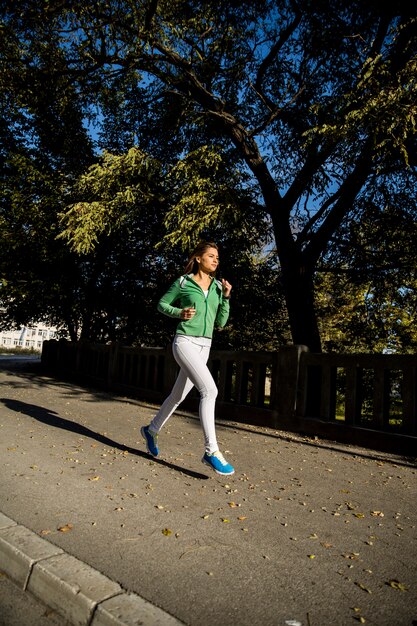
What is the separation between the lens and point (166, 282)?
1600 cm

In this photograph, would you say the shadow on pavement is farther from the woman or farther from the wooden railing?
the wooden railing

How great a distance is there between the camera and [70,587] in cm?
226

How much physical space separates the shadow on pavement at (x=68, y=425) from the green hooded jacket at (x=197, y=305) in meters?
1.39

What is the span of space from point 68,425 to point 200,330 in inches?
130

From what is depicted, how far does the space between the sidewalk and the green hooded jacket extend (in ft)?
4.53

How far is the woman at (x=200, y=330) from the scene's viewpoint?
13.8 feet

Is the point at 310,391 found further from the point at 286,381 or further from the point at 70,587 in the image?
the point at 70,587

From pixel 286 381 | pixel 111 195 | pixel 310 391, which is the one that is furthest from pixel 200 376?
pixel 111 195

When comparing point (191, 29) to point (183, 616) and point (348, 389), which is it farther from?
point (183, 616)

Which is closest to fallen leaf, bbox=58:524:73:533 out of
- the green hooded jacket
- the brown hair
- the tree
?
the green hooded jacket

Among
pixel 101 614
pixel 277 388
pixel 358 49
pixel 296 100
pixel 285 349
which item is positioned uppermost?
pixel 358 49

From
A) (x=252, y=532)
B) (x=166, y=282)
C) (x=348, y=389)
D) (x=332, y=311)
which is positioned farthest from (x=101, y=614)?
(x=332, y=311)

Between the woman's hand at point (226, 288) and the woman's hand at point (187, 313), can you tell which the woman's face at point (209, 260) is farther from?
the woman's hand at point (187, 313)

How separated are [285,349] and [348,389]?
47.3 inches
